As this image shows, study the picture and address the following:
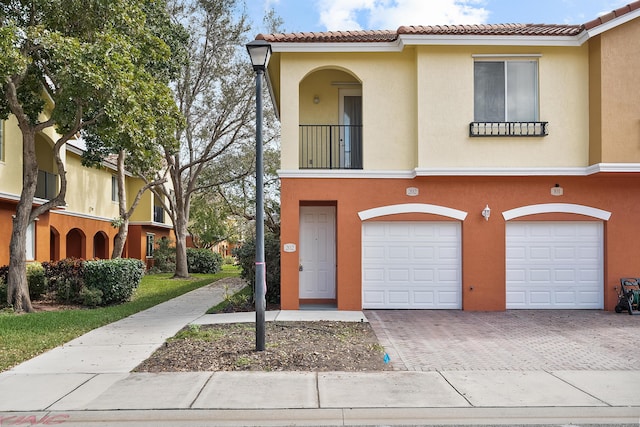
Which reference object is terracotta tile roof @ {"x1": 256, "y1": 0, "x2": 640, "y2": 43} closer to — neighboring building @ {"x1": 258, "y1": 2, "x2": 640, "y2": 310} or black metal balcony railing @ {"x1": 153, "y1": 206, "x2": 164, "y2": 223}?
neighboring building @ {"x1": 258, "y1": 2, "x2": 640, "y2": 310}

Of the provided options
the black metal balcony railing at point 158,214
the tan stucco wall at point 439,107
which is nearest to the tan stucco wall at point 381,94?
the tan stucco wall at point 439,107

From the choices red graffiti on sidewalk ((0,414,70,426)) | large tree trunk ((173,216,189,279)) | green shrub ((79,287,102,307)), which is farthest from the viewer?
large tree trunk ((173,216,189,279))

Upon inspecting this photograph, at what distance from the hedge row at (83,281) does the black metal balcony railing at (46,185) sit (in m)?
5.19

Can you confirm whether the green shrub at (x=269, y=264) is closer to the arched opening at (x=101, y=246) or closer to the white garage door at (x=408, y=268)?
the white garage door at (x=408, y=268)

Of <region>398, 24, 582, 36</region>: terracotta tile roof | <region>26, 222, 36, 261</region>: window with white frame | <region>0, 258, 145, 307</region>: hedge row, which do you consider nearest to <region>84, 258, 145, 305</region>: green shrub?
<region>0, 258, 145, 307</region>: hedge row

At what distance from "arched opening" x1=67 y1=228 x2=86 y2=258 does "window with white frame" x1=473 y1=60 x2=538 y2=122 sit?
66.4 feet

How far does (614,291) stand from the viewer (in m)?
12.9

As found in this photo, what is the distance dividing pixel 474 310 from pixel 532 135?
439 centimetres

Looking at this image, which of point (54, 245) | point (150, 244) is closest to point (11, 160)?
point (54, 245)

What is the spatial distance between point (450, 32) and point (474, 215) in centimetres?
435

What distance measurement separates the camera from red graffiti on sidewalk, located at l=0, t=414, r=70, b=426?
5.48 meters

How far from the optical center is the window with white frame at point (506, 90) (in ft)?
41.9

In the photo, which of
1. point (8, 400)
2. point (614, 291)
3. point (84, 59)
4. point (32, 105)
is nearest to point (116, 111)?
point (84, 59)

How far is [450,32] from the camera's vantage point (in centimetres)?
1239
